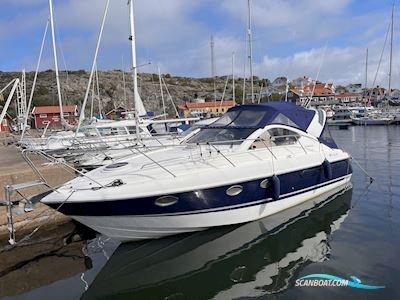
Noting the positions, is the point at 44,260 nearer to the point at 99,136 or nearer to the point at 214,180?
the point at 214,180

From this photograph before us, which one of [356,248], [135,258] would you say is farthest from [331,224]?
[135,258]

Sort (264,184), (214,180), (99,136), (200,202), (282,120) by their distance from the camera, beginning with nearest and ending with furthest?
(200,202)
(214,180)
(264,184)
(282,120)
(99,136)

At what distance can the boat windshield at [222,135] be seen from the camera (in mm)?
9165

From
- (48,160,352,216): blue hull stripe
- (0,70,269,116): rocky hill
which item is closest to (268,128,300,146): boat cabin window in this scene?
Result: (48,160,352,216): blue hull stripe

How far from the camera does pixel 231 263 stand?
7.05 m

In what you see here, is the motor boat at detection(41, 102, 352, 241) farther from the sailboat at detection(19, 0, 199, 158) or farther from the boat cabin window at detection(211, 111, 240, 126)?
the sailboat at detection(19, 0, 199, 158)

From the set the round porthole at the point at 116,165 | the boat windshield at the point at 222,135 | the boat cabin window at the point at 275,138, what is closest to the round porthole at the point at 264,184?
the boat cabin window at the point at 275,138

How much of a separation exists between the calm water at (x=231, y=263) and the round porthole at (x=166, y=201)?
39.8 inches

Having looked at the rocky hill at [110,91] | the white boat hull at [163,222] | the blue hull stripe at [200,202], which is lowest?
the white boat hull at [163,222]

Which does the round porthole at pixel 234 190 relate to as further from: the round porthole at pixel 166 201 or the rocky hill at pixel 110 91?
the rocky hill at pixel 110 91

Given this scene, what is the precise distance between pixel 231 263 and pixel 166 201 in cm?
165

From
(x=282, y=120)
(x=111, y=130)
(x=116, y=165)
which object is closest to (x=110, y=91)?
(x=111, y=130)

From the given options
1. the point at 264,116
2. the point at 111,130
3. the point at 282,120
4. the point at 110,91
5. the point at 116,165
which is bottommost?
the point at 116,165

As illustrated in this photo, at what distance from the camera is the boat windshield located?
9.16 m
